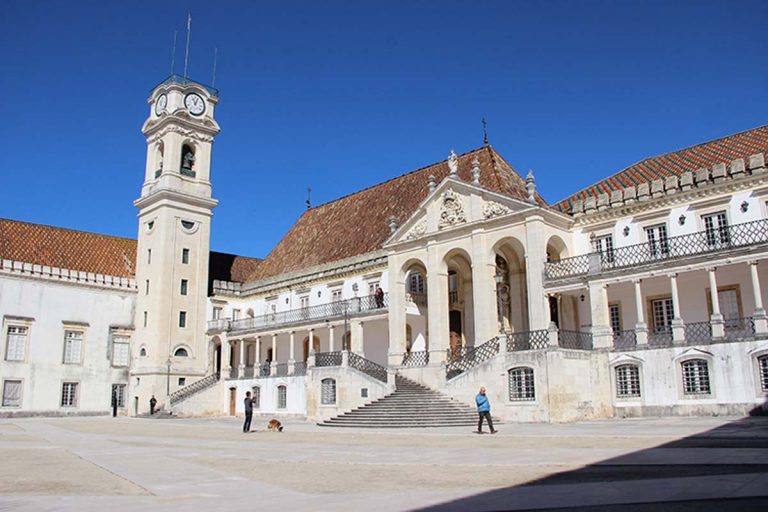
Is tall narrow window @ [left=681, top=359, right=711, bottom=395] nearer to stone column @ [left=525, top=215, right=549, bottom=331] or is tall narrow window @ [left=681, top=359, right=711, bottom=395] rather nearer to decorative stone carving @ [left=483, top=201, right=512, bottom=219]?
stone column @ [left=525, top=215, right=549, bottom=331]

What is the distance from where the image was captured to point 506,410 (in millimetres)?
22672

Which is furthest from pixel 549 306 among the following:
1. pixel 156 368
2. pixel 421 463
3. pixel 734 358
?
pixel 156 368

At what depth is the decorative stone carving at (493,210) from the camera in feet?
88.2

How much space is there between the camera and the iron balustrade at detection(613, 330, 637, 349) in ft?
78.7

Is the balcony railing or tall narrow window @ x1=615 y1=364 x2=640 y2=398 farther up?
the balcony railing

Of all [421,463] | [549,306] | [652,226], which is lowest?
[421,463]

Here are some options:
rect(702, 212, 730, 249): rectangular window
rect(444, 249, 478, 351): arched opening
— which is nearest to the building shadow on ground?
rect(702, 212, 730, 249): rectangular window

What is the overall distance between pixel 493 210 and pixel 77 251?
27.1m

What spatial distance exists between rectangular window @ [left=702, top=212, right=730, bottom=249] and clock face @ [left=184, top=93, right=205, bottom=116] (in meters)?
30.6

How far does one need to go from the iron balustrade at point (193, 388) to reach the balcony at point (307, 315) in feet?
10.1

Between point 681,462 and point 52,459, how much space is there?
11.1 meters

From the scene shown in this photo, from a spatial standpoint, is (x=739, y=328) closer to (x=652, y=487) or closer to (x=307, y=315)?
(x=652, y=487)

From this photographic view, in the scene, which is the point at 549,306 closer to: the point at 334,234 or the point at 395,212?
the point at 395,212

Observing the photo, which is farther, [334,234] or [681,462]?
[334,234]
